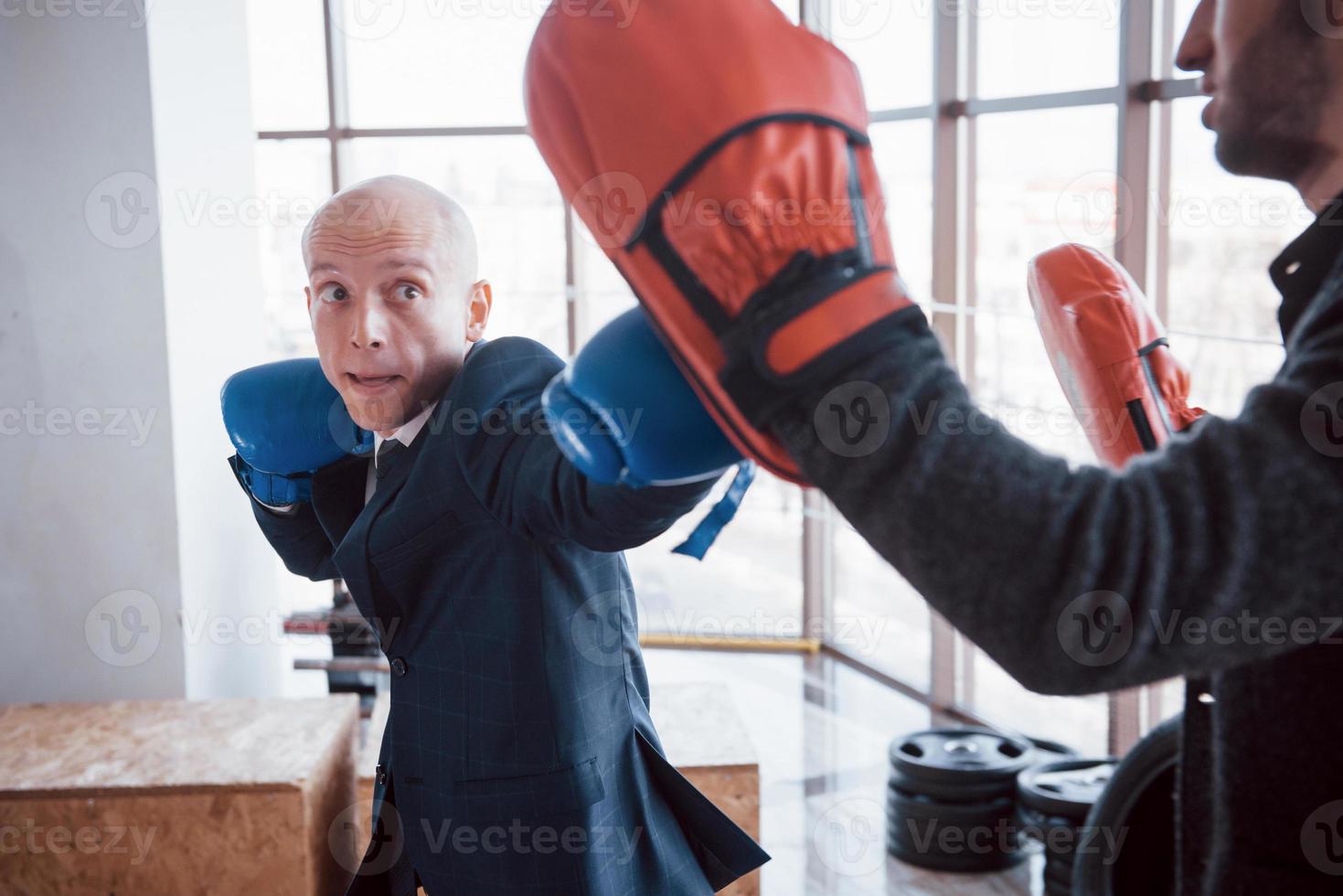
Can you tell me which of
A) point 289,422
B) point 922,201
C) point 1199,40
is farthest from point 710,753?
point 922,201

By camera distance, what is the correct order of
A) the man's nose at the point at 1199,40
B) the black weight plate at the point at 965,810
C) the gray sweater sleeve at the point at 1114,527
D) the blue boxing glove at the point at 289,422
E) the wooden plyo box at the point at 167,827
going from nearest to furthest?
1. the gray sweater sleeve at the point at 1114,527
2. the man's nose at the point at 1199,40
3. the blue boxing glove at the point at 289,422
4. the wooden plyo box at the point at 167,827
5. the black weight plate at the point at 965,810

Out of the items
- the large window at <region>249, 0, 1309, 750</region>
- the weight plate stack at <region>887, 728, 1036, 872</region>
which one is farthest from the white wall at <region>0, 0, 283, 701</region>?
the weight plate stack at <region>887, 728, 1036, 872</region>

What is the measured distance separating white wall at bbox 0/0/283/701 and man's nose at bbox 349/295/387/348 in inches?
109

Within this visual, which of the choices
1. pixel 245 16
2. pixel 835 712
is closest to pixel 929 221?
pixel 835 712

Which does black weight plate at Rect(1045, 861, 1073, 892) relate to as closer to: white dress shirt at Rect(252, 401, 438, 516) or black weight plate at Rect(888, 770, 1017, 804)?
black weight plate at Rect(888, 770, 1017, 804)

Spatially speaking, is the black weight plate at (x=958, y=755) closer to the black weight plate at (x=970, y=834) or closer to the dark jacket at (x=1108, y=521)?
the black weight plate at (x=970, y=834)

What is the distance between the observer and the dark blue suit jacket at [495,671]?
1.32m

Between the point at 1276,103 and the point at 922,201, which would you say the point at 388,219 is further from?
the point at 922,201

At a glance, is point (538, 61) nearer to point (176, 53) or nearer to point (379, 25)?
point (176, 53)

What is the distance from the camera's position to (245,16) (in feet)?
14.2

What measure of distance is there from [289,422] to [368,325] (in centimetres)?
33

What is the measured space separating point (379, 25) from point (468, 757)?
17.7ft

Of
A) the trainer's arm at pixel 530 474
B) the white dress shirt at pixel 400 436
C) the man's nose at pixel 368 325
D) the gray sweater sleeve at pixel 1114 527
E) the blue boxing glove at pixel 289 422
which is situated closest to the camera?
the gray sweater sleeve at pixel 1114 527

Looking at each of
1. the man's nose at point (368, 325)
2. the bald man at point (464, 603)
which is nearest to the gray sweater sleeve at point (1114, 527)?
the bald man at point (464, 603)
